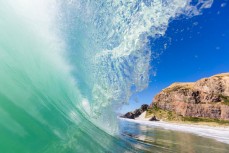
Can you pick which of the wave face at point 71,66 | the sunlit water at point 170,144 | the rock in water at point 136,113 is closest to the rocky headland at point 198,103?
the rock in water at point 136,113

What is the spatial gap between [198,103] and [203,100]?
2.42m

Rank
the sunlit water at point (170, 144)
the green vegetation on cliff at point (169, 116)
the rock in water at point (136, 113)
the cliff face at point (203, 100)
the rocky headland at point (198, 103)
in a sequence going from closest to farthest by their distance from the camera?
1. the sunlit water at point (170, 144)
2. the green vegetation on cliff at point (169, 116)
3. the rocky headland at point (198, 103)
4. the cliff face at point (203, 100)
5. the rock in water at point (136, 113)

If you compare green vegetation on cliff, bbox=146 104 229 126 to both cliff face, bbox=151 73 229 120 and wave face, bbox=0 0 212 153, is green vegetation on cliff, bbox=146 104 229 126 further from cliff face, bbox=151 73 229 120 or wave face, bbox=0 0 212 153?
wave face, bbox=0 0 212 153

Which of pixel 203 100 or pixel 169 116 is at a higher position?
pixel 203 100

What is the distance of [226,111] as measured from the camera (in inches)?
3910

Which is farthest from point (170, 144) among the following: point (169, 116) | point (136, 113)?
point (136, 113)

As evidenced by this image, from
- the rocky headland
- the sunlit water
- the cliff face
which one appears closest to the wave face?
the sunlit water

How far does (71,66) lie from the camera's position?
13.8 meters

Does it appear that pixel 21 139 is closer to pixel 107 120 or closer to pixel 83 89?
pixel 83 89

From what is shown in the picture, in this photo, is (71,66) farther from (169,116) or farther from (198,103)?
(198,103)

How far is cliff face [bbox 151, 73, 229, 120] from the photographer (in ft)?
347

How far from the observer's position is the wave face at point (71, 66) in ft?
26.8

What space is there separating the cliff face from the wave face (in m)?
92.2

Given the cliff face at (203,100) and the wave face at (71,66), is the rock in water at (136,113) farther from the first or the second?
the wave face at (71,66)
